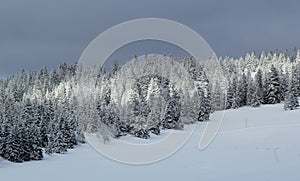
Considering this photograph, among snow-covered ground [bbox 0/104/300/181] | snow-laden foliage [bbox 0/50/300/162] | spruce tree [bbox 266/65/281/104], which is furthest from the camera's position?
spruce tree [bbox 266/65/281/104]

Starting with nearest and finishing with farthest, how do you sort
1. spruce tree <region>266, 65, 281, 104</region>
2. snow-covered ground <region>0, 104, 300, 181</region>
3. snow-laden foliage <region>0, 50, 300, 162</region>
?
snow-covered ground <region>0, 104, 300, 181</region> < snow-laden foliage <region>0, 50, 300, 162</region> < spruce tree <region>266, 65, 281, 104</region>

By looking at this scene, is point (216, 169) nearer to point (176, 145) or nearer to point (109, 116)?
point (176, 145)

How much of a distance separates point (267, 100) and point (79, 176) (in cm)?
6360

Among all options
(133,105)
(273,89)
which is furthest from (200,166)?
(273,89)

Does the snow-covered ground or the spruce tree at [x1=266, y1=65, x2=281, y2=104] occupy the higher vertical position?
the spruce tree at [x1=266, y1=65, x2=281, y2=104]

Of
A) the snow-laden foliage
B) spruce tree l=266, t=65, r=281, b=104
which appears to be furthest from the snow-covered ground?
spruce tree l=266, t=65, r=281, b=104

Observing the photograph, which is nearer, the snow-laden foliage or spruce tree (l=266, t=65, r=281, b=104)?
the snow-laden foliage

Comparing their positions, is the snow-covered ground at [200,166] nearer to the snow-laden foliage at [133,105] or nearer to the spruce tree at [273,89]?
the snow-laden foliage at [133,105]

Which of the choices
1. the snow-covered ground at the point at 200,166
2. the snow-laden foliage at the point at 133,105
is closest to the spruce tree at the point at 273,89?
the snow-laden foliage at the point at 133,105

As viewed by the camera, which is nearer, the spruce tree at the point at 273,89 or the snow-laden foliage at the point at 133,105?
the snow-laden foliage at the point at 133,105

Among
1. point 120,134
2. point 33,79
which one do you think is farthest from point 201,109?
point 33,79

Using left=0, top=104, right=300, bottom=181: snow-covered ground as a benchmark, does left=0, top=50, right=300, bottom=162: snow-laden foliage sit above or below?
above

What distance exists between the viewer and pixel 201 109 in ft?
213

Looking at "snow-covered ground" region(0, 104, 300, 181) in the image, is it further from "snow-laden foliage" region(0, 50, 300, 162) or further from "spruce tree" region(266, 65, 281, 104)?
"spruce tree" region(266, 65, 281, 104)
